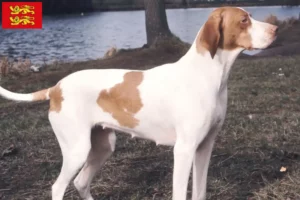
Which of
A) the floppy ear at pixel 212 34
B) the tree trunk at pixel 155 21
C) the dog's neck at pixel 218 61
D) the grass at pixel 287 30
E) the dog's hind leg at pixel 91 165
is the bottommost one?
the grass at pixel 287 30

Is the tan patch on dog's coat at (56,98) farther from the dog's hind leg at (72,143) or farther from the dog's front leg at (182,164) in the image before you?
the dog's front leg at (182,164)

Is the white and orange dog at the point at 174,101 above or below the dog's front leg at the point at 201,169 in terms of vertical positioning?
above

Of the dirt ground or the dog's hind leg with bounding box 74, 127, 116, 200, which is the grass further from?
the dog's hind leg with bounding box 74, 127, 116, 200

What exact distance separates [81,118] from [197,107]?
0.90m

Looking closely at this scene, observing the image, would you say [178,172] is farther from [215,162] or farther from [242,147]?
[242,147]

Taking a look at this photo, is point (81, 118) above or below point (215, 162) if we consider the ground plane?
above

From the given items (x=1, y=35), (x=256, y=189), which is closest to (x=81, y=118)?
(x=256, y=189)

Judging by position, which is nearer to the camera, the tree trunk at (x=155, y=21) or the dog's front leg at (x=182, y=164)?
the dog's front leg at (x=182, y=164)

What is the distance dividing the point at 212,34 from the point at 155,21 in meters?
12.5

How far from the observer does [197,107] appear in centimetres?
419

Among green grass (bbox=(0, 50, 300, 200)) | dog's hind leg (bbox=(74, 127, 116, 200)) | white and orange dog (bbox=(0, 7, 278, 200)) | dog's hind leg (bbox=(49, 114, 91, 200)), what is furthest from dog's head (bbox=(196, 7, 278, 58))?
green grass (bbox=(0, 50, 300, 200))

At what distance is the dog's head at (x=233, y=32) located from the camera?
13.9 ft

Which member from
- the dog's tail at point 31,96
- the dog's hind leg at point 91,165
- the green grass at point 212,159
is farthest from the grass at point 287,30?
the dog's tail at point 31,96

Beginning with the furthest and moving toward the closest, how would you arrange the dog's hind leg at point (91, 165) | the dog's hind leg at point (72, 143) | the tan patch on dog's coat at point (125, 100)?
the dog's hind leg at point (91, 165) < the dog's hind leg at point (72, 143) < the tan patch on dog's coat at point (125, 100)
